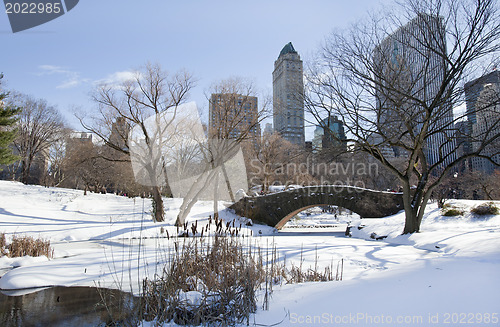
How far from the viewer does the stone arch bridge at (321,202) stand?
18.2 metres

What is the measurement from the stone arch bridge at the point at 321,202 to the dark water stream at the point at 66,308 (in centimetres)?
1347

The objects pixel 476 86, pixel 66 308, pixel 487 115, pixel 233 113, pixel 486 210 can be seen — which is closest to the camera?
pixel 66 308

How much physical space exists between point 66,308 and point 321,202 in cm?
1665

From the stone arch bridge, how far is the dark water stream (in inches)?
530

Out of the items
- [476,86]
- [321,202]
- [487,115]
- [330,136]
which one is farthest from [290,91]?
[321,202]

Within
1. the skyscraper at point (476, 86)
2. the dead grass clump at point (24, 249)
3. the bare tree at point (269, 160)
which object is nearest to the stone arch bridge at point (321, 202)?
the bare tree at point (269, 160)

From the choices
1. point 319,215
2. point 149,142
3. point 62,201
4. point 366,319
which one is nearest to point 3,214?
point 62,201

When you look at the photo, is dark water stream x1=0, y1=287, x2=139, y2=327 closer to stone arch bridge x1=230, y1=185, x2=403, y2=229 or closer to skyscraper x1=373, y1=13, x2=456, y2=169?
skyscraper x1=373, y1=13, x2=456, y2=169

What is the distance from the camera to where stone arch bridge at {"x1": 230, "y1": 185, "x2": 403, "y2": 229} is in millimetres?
18250

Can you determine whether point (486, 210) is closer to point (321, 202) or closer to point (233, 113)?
point (321, 202)

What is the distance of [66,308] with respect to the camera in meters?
4.24

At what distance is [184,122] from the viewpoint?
57.5ft

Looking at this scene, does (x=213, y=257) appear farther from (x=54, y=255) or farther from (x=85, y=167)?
(x=85, y=167)

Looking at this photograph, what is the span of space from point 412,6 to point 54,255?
12.4 meters
